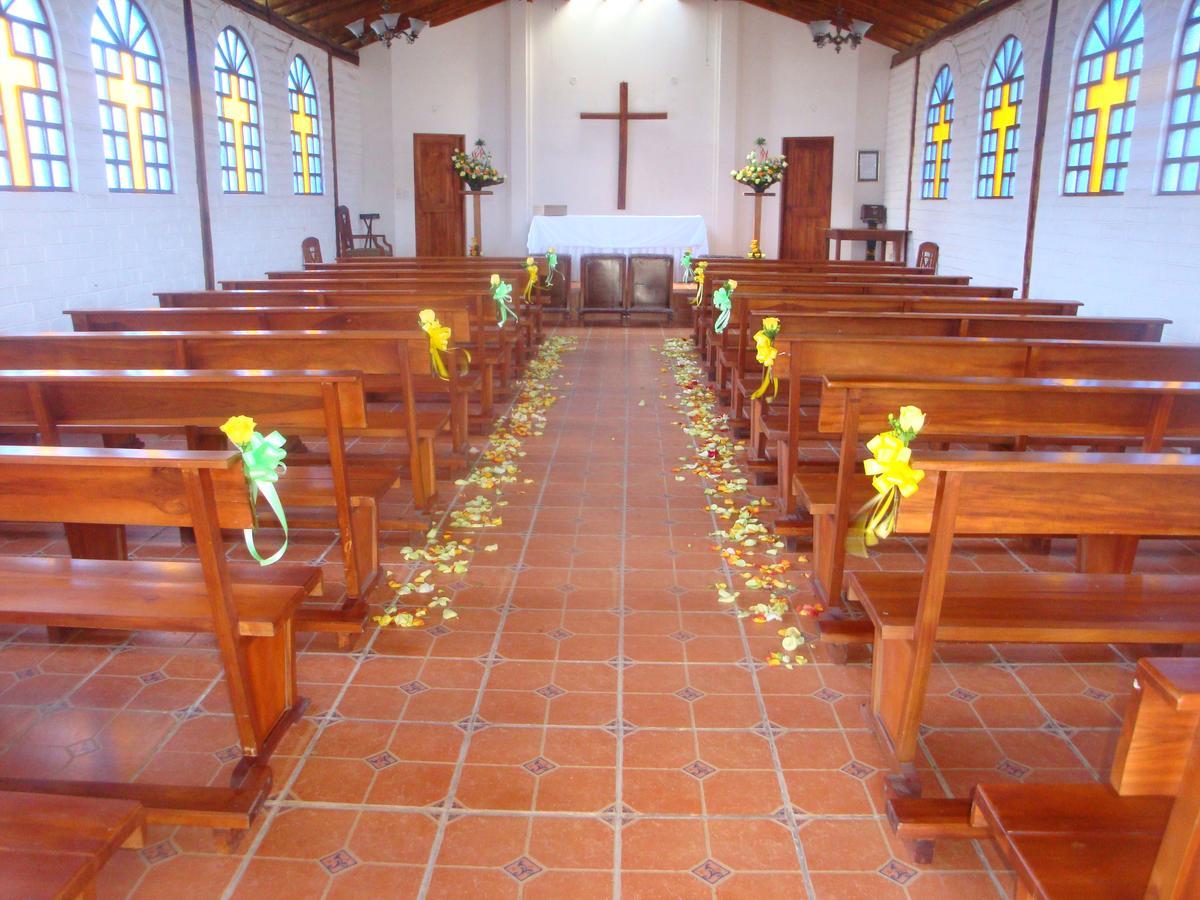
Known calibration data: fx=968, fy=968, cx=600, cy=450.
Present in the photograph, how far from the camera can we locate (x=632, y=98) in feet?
47.3

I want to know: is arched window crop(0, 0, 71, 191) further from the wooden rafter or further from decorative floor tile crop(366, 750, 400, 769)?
decorative floor tile crop(366, 750, 400, 769)

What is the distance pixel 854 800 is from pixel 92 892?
1.61 m

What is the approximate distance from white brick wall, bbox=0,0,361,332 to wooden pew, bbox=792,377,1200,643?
534 cm

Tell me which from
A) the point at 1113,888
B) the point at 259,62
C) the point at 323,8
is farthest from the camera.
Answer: the point at 323,8

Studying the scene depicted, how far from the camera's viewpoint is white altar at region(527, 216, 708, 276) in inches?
475

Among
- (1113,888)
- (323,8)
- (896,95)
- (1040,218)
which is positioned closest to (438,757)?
(1113,888)

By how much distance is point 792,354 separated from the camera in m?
3.72

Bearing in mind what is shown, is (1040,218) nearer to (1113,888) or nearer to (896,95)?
(896,95)

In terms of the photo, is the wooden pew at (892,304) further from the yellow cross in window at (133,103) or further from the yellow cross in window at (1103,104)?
the yellow cross in window at (133,103)

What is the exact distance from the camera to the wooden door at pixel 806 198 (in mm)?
14523

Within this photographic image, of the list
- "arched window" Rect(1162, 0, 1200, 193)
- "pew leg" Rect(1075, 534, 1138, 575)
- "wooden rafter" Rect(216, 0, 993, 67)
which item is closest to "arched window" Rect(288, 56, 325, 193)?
"wooden rafter" Rect(216, 0, 993, 67)

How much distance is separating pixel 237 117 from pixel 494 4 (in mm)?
5759

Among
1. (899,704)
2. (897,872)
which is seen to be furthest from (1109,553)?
(897,872)

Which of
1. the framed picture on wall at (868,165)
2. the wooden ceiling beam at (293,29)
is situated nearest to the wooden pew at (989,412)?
the wooden ceiling beam at (293,29)
